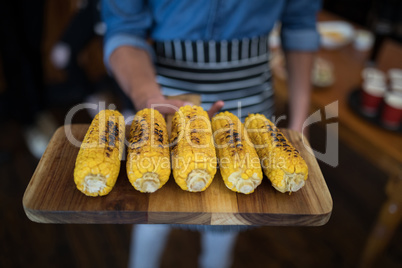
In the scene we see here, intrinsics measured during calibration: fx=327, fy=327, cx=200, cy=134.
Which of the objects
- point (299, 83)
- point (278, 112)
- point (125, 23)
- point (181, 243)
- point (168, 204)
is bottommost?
point (181, 243)

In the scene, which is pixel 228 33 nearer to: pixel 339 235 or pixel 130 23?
pixel 130 23

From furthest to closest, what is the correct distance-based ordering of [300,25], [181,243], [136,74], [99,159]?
[181,243]
[300,25]
[136,74]
[99,159]

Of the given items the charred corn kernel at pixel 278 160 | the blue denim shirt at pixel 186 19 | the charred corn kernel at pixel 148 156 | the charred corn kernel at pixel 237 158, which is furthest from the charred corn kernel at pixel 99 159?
the blue denim shirt at pixel 186 19

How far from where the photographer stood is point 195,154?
0.88m

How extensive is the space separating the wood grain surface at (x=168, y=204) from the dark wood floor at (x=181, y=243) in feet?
4.64

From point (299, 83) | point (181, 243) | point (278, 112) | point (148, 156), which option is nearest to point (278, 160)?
point (148, 156)

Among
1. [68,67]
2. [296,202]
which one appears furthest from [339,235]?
[68,67]

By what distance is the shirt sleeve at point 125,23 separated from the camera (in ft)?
4.27

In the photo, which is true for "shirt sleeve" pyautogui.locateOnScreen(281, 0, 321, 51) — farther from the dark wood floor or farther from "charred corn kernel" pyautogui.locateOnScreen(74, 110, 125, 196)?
the dark wood floor

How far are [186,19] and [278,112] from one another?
1.85m

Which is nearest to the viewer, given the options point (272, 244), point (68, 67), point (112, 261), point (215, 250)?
point (215, 250)

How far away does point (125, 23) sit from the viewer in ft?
4.40

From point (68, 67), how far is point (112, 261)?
1.97 m

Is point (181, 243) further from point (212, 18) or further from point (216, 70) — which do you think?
point (212, 18)
